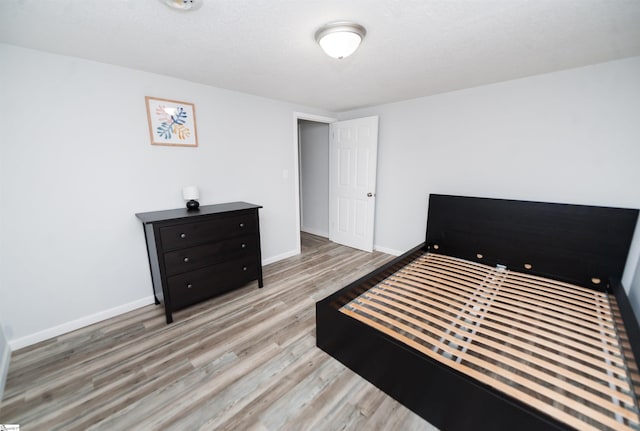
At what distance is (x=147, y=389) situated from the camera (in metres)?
1.54

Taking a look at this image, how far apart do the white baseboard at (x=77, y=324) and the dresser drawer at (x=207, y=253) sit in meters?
0.67

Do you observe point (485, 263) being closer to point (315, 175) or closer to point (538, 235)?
point (538, 235)

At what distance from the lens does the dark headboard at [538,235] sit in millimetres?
2088

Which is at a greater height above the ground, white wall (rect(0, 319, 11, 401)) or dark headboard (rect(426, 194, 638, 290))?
dark headboard (rect(426, 194, 638, 290))

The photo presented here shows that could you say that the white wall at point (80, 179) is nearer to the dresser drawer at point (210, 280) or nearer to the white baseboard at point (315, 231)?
the dresser drawer at point (210, 280)

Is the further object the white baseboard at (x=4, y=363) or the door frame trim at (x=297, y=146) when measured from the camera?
the door frame trim at (x=297, y=146)

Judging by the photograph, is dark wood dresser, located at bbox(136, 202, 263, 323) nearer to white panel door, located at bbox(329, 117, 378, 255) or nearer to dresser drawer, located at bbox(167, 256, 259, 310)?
dresser drawer, located at bbox(167, 256, 259, 310)

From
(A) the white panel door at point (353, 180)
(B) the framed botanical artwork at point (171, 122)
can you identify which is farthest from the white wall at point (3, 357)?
(A) the white panel door at point (353, 180)

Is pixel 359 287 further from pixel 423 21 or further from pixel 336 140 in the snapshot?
pixel 336 140

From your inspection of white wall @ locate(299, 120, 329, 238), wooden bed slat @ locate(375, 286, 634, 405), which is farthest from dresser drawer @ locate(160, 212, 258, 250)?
white wall @ locate(299, 120, 329, 238)

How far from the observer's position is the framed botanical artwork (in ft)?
7.47

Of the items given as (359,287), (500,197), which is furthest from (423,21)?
(500,197)

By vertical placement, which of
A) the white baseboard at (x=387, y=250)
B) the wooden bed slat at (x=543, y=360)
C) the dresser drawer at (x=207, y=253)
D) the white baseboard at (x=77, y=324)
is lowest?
the white baseboard at (x=77, y=324)

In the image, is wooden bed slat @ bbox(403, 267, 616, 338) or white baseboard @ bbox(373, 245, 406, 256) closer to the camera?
wooden bed slat @ bbox(403, 267, 616, 338)
